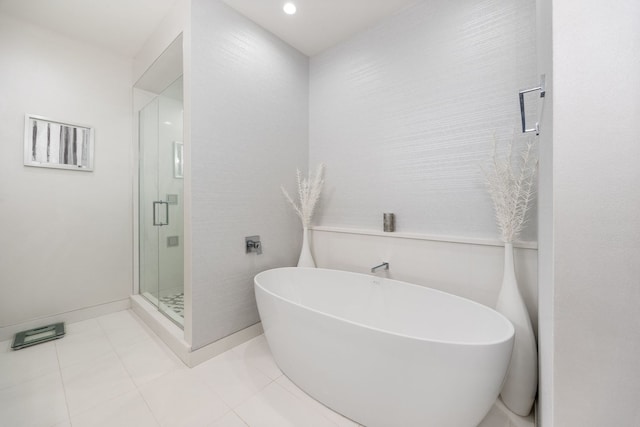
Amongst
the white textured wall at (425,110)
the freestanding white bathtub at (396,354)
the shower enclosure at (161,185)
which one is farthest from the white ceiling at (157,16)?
the freestanding white bathtub at (396,354)

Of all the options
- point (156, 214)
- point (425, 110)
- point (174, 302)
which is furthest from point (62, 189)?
point (425, 110)

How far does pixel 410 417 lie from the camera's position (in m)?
1.02

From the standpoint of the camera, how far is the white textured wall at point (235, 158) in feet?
5.56

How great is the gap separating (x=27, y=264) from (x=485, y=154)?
3.75 m

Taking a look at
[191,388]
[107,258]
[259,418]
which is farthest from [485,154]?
[107,258]

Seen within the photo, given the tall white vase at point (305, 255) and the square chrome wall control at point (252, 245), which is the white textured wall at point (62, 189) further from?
the tall white vase at point (305, 255)

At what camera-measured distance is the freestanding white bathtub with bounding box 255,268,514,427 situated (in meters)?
0.93

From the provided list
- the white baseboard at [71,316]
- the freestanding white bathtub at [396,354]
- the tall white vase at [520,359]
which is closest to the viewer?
the freestanding white bathtub at [396,354]

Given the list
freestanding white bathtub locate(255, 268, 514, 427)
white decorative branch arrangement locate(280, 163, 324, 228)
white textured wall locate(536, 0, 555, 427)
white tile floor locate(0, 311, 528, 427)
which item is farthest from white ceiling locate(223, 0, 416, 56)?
white tile floor locate(0, 311, 528, 427)

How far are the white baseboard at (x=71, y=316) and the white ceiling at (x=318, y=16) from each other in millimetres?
3041

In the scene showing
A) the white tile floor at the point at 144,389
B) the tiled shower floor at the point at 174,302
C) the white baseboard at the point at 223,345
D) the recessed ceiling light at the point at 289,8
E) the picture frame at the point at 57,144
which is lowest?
the white tile floor at the point at 144,389

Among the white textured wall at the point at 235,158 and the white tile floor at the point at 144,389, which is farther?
the white textured wall at the point at 235,158

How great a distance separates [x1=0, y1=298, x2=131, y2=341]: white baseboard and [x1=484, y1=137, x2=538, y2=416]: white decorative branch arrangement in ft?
11.1

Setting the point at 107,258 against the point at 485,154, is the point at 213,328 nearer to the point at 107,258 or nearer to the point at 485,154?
the point at 107,258
